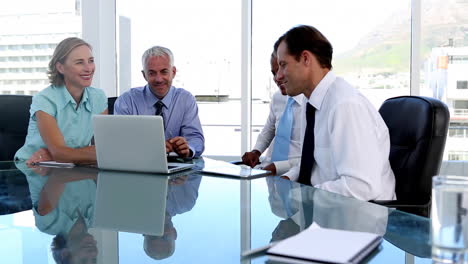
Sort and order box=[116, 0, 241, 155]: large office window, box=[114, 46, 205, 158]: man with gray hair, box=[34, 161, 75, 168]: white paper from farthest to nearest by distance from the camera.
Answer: box=[116, 0, 241, 155]: large office window
box=[114, 46, 205, 158]: man with gray hair
box=[34, 161, 75, 168]: white paper

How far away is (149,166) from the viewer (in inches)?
85.8

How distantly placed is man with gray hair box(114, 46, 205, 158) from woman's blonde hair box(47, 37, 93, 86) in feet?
1.36

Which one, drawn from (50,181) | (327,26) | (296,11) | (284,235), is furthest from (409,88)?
(284,235)

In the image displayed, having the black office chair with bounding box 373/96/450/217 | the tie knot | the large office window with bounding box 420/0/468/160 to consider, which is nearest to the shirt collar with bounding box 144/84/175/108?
the tie knot

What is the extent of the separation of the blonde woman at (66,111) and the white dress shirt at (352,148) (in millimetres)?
1124

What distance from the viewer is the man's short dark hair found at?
7.59ft

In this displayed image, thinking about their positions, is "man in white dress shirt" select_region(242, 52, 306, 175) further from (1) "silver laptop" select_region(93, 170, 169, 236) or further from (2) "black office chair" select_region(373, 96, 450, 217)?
(1) "silver laptop" select_region(93, 170, 169, 236)

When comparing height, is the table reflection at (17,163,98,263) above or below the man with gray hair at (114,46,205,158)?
below

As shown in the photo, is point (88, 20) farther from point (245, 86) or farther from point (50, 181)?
point (50, 181)

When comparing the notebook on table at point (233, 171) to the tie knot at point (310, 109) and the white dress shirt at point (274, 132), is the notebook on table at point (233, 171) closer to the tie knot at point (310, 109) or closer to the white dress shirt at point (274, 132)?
the tie knot at point (310, 109)

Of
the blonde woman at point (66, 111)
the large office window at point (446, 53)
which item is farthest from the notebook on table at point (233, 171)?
the large office window at point (446, 53)

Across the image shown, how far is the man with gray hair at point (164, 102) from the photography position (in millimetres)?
3215

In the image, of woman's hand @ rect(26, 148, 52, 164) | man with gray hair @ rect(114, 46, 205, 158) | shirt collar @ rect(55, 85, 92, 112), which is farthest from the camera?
man with gray hair @ rect(114, 46, 205, 158)

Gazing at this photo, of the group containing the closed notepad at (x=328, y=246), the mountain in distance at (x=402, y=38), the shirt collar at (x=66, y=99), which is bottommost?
the closed notepad at (x=328, y=246)
